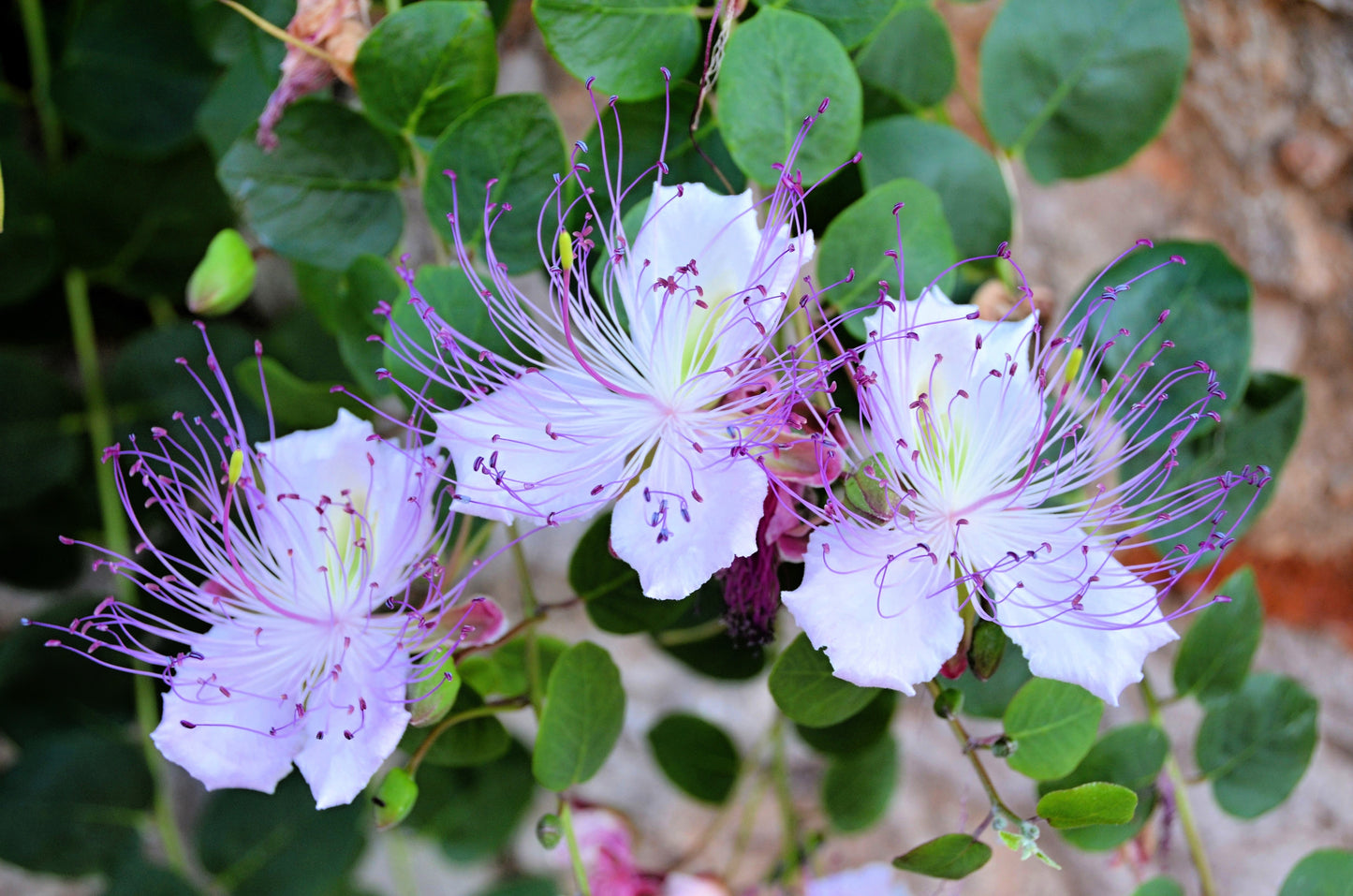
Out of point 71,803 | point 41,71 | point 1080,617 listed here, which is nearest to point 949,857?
point 1080,617

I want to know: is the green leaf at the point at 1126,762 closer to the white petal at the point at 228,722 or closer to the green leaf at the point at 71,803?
the white petal at the point at 228,722

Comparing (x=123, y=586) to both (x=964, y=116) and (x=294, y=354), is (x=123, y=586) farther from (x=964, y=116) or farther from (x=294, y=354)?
(x=964, y=116)

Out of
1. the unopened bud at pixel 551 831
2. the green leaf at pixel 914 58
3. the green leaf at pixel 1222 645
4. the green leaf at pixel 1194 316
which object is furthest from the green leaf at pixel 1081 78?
the unopened bud at pixel 551 831

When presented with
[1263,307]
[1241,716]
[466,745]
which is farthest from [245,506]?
[1263,307]

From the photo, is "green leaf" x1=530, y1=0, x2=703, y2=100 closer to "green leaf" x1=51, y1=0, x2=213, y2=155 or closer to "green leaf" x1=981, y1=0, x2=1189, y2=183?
"green leaf" x1=981, y1=0, x2=1189, y2=183

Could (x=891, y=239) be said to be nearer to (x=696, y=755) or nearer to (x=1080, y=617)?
(x=1080, y=617)

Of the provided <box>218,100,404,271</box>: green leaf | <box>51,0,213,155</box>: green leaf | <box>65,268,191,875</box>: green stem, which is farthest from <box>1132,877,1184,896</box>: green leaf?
<box>51,0,213,155</box>: green leaf

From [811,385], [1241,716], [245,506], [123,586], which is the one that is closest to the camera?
[811,385]

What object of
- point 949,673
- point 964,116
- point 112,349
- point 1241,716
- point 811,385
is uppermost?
point 811,385
